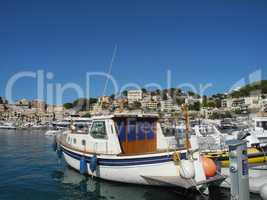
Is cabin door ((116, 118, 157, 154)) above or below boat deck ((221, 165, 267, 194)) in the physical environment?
above

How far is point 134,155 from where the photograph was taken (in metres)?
11.8

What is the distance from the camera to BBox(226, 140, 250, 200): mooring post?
809cm

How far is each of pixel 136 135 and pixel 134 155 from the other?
221 cm

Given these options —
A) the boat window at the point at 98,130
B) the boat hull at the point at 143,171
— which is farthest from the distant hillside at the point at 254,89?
the boat hull at the point at 143,171

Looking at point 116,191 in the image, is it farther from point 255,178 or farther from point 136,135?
point 255,178

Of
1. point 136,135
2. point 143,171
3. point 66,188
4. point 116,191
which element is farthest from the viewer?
point 136,135

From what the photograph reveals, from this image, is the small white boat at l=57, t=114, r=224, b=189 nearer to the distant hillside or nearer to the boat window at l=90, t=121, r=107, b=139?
the boat window at l=90, t=121, r=107, b=139

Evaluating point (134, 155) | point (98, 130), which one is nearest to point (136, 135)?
point (98, 130)

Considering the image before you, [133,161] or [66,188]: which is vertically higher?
[133,161]

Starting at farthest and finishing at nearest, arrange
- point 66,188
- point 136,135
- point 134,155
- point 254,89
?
→ point 254,89 < point 136,135 < point 66,188 < point 134,155

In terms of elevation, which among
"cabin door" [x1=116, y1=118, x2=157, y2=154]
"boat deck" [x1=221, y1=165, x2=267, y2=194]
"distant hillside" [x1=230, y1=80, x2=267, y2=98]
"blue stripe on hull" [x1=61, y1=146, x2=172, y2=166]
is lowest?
"boat deck" [x1=221, y1=165, x2=267, y2=194]

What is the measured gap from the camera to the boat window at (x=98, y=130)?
44.6ft

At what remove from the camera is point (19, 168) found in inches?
698

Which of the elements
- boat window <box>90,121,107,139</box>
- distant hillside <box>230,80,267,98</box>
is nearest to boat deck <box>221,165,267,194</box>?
boat window <box>90,121,107,139</box>
